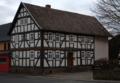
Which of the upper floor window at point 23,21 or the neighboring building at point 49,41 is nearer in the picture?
the neighboring building at point 49,41

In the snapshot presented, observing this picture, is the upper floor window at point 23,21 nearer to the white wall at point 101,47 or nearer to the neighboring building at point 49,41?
the neighboring building at point 49,41

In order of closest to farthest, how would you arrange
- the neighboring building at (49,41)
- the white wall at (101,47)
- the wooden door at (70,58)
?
1. the neighboring building at (49,41)
2. the wooden door at (70,58)
3. the white wall at (101,47)

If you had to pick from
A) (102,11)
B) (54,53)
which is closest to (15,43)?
(54,53)

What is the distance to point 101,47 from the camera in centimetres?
3622

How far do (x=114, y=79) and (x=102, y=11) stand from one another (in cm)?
731

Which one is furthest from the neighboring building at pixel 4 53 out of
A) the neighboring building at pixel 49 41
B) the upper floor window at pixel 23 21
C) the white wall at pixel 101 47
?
the white wall at pixel 101 47

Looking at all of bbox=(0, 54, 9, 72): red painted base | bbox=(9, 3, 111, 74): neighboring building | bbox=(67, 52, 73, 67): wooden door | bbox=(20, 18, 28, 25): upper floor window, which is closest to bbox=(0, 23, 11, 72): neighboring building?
bbox=(0, 54, 9, 72): red painted base

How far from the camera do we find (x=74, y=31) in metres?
31.2

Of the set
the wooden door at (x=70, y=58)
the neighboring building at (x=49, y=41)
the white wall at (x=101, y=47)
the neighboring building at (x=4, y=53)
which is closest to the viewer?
the neighboring building at (x=49, y=41)

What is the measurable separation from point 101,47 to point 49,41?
11634 millimetres

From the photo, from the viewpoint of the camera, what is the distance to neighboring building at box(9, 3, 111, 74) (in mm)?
27984

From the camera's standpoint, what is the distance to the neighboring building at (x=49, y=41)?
27984 mm

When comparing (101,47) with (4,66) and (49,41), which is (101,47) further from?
(4,66)

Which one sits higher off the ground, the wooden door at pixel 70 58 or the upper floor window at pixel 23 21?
the upper floor window at pixel 23 21
